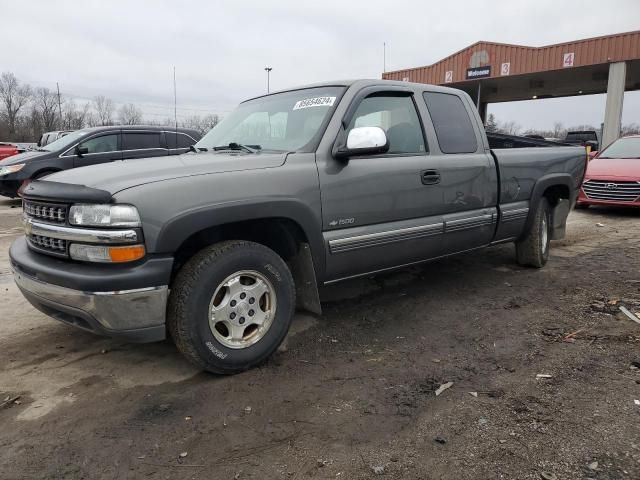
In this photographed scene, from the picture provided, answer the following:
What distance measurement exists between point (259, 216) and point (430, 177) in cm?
164

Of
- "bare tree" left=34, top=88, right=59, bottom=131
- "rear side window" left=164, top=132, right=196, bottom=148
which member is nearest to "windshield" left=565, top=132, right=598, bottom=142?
"rear side window" left=164, top=132, right=196, bottom=148

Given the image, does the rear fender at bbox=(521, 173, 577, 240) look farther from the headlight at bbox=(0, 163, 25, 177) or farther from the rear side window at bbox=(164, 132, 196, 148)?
the headlight at bbox=(0, 163, 25, 177)

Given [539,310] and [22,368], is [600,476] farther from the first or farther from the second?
[22,368]

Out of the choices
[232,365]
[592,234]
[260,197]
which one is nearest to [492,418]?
[232,365]

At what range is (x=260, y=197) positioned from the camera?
9.77 ft

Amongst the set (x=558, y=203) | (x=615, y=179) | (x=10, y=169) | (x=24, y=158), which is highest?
(x=24, y=158)

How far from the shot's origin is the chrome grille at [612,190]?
31.1ft

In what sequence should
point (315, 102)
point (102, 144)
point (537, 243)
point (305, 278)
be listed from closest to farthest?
point (305, 278), point (315, 102), point (537, 243), point (102, 144)

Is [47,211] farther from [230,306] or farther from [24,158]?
[24,158]

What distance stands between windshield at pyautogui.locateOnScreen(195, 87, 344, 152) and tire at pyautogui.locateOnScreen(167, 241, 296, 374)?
936 millimetres

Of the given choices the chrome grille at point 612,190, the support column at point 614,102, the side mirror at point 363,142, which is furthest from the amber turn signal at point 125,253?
the support column at point 614,102

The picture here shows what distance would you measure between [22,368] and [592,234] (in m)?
7.96

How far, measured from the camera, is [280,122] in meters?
3.85

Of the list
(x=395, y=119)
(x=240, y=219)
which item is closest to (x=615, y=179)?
(x=395, y=119)
